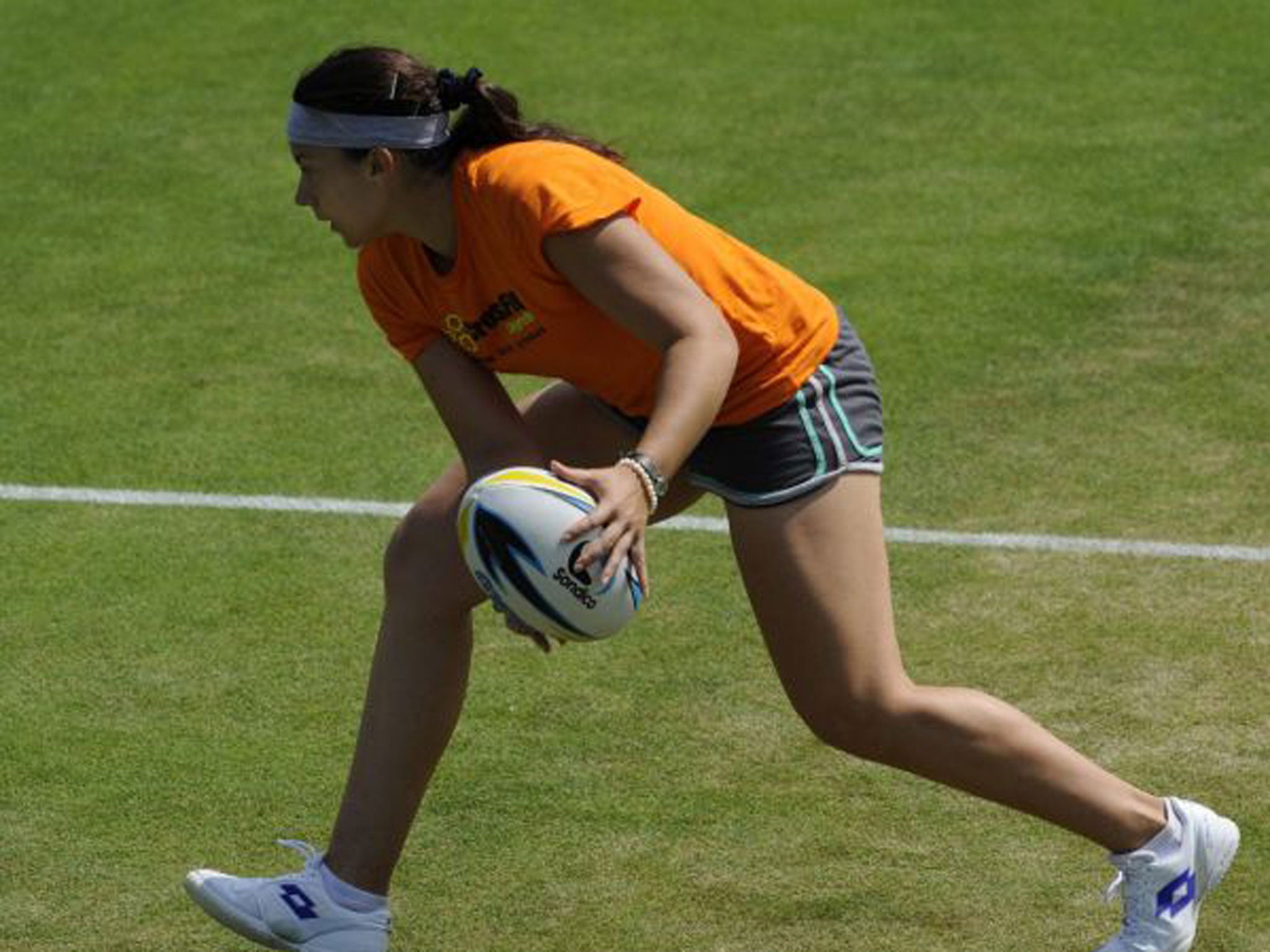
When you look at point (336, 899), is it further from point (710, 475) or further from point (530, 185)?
point (530, 185)

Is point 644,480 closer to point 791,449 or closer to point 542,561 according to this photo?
point 542,561

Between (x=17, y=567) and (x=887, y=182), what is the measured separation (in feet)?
15.0

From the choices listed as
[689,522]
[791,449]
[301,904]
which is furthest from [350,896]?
[689,522]

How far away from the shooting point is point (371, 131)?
18.0 ft

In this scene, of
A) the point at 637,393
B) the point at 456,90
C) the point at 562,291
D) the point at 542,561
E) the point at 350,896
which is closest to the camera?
the point at 542,561

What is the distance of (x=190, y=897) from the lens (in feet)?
20.1

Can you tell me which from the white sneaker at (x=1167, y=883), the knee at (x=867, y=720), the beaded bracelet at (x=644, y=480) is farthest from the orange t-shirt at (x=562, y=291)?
the white sneaker at (x=1167, y=883)

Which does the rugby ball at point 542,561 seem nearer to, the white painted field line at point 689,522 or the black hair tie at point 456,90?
the black hair tie at point 456,90

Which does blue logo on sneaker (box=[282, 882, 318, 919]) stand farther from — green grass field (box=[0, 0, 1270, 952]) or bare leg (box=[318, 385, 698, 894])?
green grass field (box=[0, 0, 1270, 952])

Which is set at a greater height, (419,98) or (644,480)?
(419,98)

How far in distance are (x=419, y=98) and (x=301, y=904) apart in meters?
1.75

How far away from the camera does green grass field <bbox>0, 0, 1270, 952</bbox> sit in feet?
20.7

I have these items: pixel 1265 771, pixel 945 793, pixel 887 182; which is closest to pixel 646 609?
pixel 945 793

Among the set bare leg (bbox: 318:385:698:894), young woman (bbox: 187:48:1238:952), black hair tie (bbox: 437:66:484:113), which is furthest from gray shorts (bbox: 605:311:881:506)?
black hair tie (bbox: 437:66:484:113)
